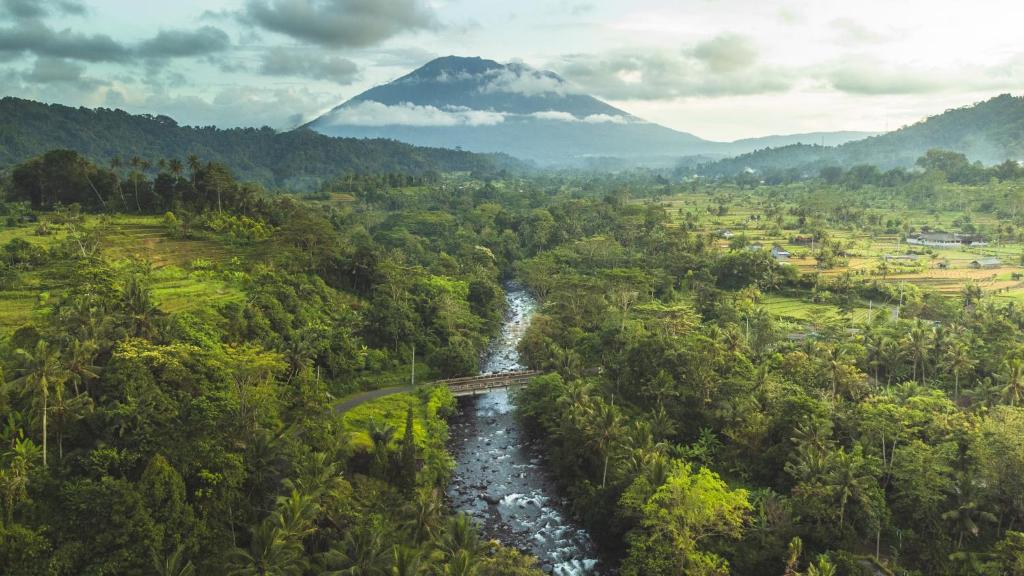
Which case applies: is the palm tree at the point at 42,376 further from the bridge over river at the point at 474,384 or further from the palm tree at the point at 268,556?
the bridge over river at the point at 474,384

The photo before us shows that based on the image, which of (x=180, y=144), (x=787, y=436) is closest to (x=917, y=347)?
(x=787, y=436)

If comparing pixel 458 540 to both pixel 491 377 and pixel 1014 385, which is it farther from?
pixel 1014 385

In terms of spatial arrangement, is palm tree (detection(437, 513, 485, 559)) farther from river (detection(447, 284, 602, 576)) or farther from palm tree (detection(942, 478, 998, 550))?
palm tree (detection(942, 478, 998, 550))

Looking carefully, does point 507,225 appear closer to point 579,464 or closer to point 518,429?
point 518,429

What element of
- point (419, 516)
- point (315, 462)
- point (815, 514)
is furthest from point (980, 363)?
point (315, 462)

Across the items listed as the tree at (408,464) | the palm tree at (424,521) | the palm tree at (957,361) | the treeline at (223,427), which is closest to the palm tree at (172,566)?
→ the treeline at (223,427)

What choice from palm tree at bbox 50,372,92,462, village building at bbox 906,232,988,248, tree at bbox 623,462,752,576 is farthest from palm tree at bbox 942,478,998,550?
village building at bbox 906,232,988,248
